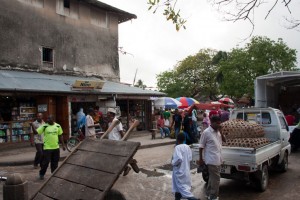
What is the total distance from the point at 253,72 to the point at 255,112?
30.9m

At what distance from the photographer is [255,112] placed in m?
9.62

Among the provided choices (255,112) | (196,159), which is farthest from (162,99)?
(196,159)

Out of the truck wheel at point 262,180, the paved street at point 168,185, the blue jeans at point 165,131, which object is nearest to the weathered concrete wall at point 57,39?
the blue jeans at point 165,131

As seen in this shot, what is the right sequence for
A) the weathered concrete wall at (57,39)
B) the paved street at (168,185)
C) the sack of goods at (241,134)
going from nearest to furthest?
the paved street at (168,185) < the sack of goods at (241,134) < the weathered concrete wall at (57,39)

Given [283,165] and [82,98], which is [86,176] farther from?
[82,98]

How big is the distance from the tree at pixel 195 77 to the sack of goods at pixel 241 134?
41.3 m

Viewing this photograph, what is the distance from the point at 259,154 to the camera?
6.90 metres

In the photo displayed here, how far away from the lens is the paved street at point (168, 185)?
23.3 feet

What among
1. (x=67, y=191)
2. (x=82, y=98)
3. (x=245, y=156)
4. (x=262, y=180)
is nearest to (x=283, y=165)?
(x=262, y=180)

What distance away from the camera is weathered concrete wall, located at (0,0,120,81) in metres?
16.6

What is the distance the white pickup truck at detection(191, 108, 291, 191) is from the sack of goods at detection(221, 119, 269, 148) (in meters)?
0.35

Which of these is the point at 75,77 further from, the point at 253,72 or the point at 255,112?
the point at 253,72

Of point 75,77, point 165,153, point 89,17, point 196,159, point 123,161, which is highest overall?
point 89,17

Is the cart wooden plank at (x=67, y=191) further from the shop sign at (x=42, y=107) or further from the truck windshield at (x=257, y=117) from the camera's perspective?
the shop sign at (x=42, y=107)
